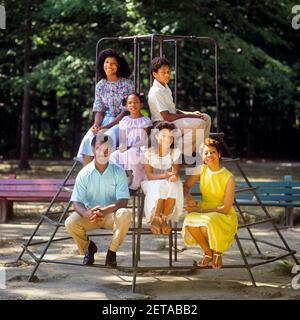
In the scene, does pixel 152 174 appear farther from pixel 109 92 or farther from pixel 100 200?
pixel 109 92

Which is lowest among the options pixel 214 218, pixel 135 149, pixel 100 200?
pixel 214 218

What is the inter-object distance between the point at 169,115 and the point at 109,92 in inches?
33.7

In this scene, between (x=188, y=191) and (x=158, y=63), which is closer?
(x=188, y=191)

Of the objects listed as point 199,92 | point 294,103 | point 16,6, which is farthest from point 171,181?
point 199,92

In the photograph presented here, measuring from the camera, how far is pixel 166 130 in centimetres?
648

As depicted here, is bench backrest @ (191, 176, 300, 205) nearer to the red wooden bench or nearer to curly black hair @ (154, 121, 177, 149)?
the red wooden bench

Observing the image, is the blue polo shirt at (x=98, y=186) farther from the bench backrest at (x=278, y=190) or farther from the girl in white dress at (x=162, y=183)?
the bench backrest at (x=278, y=190)

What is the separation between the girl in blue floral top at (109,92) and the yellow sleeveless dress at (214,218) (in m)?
1.22

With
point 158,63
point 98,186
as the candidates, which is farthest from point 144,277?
point 158,63

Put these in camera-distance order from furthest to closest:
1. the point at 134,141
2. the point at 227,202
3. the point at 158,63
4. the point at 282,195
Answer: the point at 282,195, the point at 158,63, the point at 134,141, the point at 227,202

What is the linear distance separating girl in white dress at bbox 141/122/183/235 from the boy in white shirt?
0.20 metres

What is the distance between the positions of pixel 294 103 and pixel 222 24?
391cm

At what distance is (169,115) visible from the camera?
6.80m
